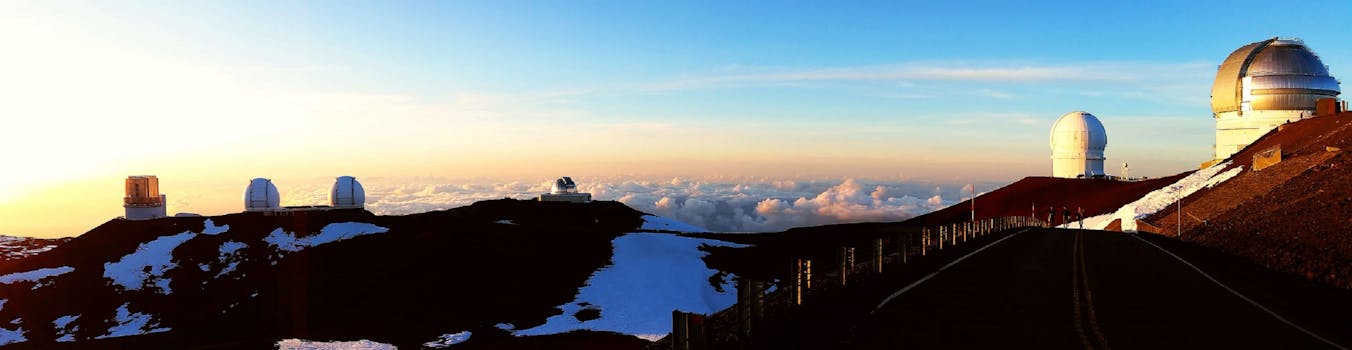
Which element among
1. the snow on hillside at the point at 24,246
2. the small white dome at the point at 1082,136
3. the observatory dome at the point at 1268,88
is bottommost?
the snow on hillside at the point at 24,246

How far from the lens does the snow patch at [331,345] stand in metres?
41.5

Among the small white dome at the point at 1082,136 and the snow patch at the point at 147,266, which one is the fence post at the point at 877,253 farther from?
the small white dome at the point at 1082,136

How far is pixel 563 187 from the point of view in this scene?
104 m

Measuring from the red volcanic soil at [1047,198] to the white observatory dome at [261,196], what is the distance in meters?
67.4

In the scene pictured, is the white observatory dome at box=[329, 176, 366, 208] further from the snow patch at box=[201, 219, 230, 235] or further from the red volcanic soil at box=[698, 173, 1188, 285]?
the red volcanic soil at box=[698, 173, 1188, 285]

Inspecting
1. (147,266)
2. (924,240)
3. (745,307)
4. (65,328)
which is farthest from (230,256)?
(745,307)

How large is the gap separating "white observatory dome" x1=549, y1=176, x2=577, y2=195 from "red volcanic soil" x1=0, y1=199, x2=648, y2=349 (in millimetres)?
27947

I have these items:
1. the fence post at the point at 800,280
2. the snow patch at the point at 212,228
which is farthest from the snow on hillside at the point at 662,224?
the fence post at the point at 800,280

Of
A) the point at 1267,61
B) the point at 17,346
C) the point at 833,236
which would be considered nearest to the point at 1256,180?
the point at 833,236

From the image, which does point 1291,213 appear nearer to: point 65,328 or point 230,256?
point 65,328

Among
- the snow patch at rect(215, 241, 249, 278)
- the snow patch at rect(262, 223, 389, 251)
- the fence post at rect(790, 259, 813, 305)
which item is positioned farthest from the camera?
the snow patch at rect(262, 223, 389, 251)

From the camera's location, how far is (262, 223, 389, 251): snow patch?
65.5 meters

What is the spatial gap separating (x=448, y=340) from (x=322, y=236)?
3013 cm

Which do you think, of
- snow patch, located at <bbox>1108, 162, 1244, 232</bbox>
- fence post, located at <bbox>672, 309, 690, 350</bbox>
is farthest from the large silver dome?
fence post, located at <bbox>672, 309, 690, 350</bbox>
